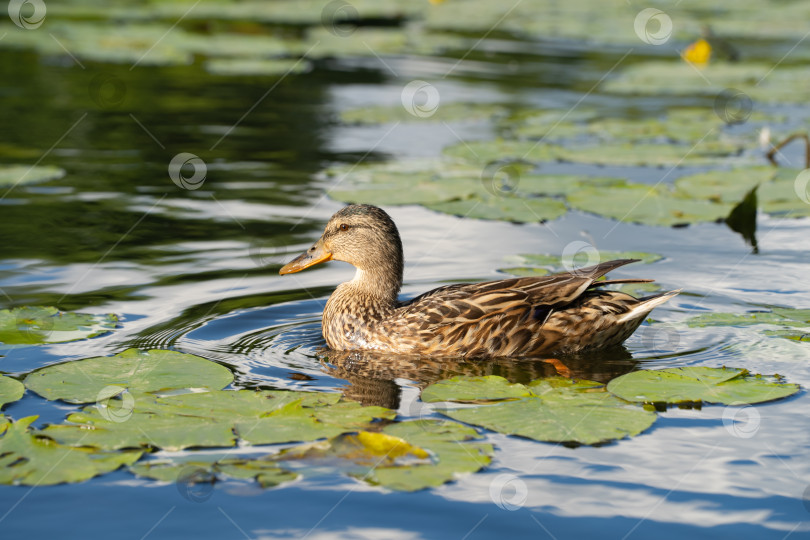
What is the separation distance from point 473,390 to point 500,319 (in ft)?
3.53

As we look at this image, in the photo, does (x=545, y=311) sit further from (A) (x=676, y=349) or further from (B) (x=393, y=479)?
(B) (x=393, y=479)

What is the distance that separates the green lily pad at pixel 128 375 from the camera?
5.95m

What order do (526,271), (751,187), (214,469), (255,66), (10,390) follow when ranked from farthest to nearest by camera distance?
(255,66), (751,187), (526,271), (10,390), (214,469)

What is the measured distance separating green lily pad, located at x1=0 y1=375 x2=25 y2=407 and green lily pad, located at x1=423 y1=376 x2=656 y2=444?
233 cm

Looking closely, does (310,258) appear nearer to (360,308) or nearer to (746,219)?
(360,308)

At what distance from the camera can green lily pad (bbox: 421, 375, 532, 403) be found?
5973 millimetres

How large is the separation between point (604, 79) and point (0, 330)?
13581mm

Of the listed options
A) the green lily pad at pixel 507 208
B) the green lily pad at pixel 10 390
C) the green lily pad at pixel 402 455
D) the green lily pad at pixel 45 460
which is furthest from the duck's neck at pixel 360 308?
the green lily pad at pixel 507 208

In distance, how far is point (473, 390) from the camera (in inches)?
239

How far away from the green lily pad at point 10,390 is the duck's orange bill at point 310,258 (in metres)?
2.22

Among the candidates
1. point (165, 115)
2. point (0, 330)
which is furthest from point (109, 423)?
point (165, 115)

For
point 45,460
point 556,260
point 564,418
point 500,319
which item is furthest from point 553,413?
point 556,260

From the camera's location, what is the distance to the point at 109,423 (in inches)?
214

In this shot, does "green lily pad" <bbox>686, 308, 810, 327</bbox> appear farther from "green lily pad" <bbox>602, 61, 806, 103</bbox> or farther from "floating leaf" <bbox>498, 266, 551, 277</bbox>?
"green lily pad" <bbox>602, 61, 806, 103</bbox>
